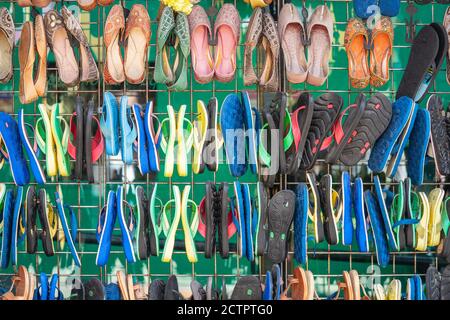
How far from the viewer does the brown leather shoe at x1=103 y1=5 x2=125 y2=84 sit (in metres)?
3.74

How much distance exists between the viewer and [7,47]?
12.5 feet

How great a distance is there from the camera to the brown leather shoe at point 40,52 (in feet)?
12.2

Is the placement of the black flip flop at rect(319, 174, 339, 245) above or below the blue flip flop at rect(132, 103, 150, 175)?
below

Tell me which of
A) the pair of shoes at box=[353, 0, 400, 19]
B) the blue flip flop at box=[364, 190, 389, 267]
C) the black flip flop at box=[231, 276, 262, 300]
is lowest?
the black flip flop at box=[231, 276, 262, 300]

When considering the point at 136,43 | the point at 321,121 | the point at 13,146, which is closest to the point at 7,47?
the point at 13,146

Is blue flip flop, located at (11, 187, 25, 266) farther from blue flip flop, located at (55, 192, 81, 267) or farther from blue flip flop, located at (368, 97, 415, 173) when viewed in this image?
blue flip flop, located at (368, 97, 415, 173)

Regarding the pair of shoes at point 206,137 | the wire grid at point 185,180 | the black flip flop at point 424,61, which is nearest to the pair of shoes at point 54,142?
the wire grid at point 185,180

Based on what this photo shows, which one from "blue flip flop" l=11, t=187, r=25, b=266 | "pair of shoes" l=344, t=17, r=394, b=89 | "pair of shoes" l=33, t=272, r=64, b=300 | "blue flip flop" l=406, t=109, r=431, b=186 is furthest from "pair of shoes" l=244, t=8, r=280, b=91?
"pair of shoes" l=33, t=272, r=64, b=300

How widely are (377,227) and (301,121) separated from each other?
647mm

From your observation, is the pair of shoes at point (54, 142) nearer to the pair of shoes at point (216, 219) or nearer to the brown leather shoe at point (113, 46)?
A: the brown leather shoe at point (113, 46)

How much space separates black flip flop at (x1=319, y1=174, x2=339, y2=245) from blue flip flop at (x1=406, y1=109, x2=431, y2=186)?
0.43 metres
